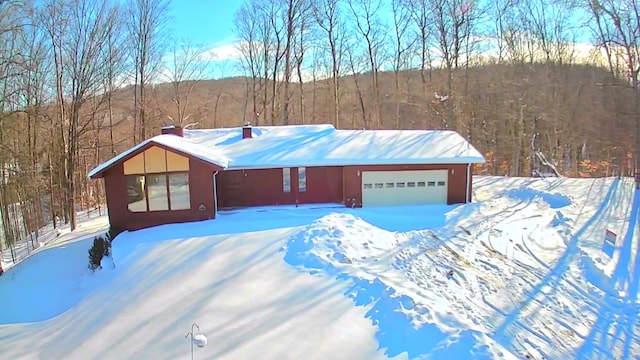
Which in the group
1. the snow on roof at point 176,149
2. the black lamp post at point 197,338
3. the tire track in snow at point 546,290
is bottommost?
the tire track in snow at point 546,290

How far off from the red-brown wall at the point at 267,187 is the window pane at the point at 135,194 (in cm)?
270

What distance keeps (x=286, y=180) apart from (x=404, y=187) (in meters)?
4.33

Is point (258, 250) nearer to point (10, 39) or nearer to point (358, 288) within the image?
point (358, 288)

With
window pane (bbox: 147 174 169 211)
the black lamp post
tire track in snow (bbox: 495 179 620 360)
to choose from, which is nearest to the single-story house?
window pane (bbox: 147 174 169 211)

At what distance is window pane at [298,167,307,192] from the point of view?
15812 mm

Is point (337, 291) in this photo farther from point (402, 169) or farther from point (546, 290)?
point (402, 169)

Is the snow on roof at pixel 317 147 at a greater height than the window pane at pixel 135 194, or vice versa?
the snow on roof at pixel 317 147

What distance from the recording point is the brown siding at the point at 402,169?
618 inches

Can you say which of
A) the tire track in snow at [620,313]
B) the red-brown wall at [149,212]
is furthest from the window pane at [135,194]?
the tire track in snow at [620,313]

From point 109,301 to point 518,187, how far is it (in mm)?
18000

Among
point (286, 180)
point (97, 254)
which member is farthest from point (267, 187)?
point (97, 254)

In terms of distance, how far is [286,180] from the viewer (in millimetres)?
15805

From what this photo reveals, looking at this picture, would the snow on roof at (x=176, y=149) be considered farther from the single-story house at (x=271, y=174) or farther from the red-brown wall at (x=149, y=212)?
the red-brown wall at (x=149, y=212)

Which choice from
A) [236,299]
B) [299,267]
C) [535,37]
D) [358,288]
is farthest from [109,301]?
[535,37]
